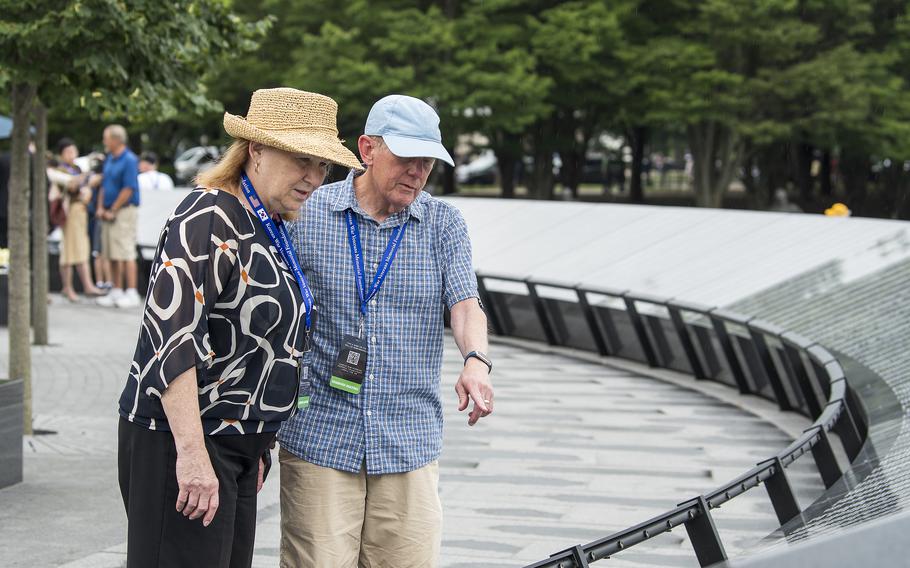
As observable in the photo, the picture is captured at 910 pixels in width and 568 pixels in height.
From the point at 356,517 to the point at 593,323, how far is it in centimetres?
1047

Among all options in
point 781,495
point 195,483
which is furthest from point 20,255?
point 195,483

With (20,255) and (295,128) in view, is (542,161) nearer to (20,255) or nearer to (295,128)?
(20,255)

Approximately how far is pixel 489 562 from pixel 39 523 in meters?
2.10

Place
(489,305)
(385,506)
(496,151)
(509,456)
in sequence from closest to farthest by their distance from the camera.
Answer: (385,506) → (509,456) → (489,305) → (496,151)

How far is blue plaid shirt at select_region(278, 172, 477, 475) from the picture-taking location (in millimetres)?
3928

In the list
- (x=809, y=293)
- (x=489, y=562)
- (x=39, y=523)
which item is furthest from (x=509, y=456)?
(x=809, y=293)

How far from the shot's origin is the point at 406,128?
3.88 m

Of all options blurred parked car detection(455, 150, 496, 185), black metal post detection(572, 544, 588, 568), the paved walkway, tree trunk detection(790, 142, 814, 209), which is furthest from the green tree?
blurred parked car detection(455, 150, 496, 185)

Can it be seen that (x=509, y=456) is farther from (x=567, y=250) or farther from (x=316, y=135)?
(x=567, y=250)

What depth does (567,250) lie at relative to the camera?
16359 mm

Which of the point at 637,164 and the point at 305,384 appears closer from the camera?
the point at 305,384

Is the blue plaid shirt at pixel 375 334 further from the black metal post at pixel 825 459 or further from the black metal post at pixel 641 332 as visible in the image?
the black metal post at pixel 641 332

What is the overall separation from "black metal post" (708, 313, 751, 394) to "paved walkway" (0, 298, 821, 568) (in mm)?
188

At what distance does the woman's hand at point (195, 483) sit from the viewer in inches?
133
